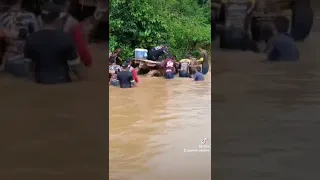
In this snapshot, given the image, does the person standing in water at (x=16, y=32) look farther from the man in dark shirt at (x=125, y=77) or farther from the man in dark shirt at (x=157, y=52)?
the man in dark shirt at (x=157, y=52)

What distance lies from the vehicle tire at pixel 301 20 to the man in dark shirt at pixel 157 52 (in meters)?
2.49

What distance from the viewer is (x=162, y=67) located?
490cm

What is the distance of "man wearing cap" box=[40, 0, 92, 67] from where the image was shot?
191cm

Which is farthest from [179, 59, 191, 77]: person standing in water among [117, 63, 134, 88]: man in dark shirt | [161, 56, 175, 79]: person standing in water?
[117, 63, 134, 88]: man in dark shirt

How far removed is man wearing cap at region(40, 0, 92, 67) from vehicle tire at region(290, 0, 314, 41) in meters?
0.96

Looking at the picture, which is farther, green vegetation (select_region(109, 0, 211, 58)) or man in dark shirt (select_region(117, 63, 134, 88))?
man in dark shirt (select_region(117, 63, 134, 88))

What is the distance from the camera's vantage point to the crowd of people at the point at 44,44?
1.91 meters

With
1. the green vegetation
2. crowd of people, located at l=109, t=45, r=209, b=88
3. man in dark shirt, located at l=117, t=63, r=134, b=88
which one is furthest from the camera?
man in dark shirt, located at l=117, t=63, r=134, b=88

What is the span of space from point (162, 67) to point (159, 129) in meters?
1.29

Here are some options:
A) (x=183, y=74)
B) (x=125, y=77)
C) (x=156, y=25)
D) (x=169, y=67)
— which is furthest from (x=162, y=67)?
(x=156, y=25)

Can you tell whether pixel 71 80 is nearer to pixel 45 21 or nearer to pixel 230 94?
pixel 45 21

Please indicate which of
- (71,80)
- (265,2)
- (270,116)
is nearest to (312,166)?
(270,116)

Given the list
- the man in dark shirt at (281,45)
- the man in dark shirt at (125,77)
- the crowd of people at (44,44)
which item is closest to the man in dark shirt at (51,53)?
the crowd of people at (44,44)

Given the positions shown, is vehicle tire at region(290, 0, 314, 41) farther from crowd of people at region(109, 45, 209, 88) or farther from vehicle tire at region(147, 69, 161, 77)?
vehicle tire at region(147, 69, 161, 77)
